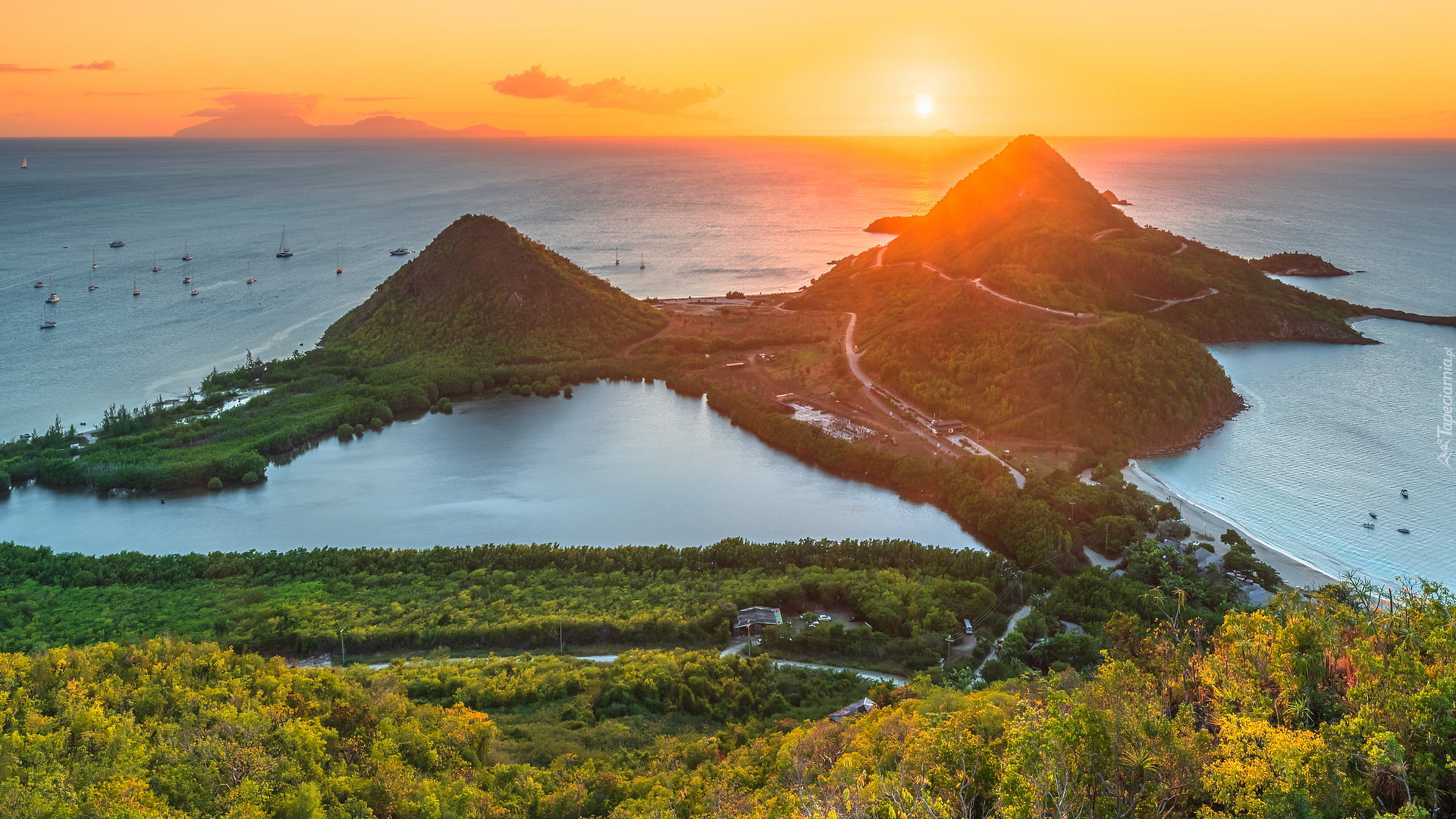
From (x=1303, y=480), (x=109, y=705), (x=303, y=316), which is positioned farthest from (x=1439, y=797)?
(x=303, y=316)

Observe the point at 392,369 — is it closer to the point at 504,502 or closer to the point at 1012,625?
the point at 504,502

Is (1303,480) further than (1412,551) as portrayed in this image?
Yes

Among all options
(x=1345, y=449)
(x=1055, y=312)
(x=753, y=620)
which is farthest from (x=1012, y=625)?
(x=1055, y=312)

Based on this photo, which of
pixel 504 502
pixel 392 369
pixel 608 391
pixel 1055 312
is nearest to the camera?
pixel 504 502

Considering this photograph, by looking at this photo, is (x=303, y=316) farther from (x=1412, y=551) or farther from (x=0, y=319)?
(x=1412, y=551)

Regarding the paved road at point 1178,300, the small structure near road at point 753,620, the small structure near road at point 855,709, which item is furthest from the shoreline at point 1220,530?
the paved road at point 1178,300

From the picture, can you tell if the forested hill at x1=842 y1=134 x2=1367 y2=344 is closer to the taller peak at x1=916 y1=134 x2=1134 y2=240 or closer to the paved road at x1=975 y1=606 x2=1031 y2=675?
the taller peak at x1=916 y1=134 x2=1134 y2=240
